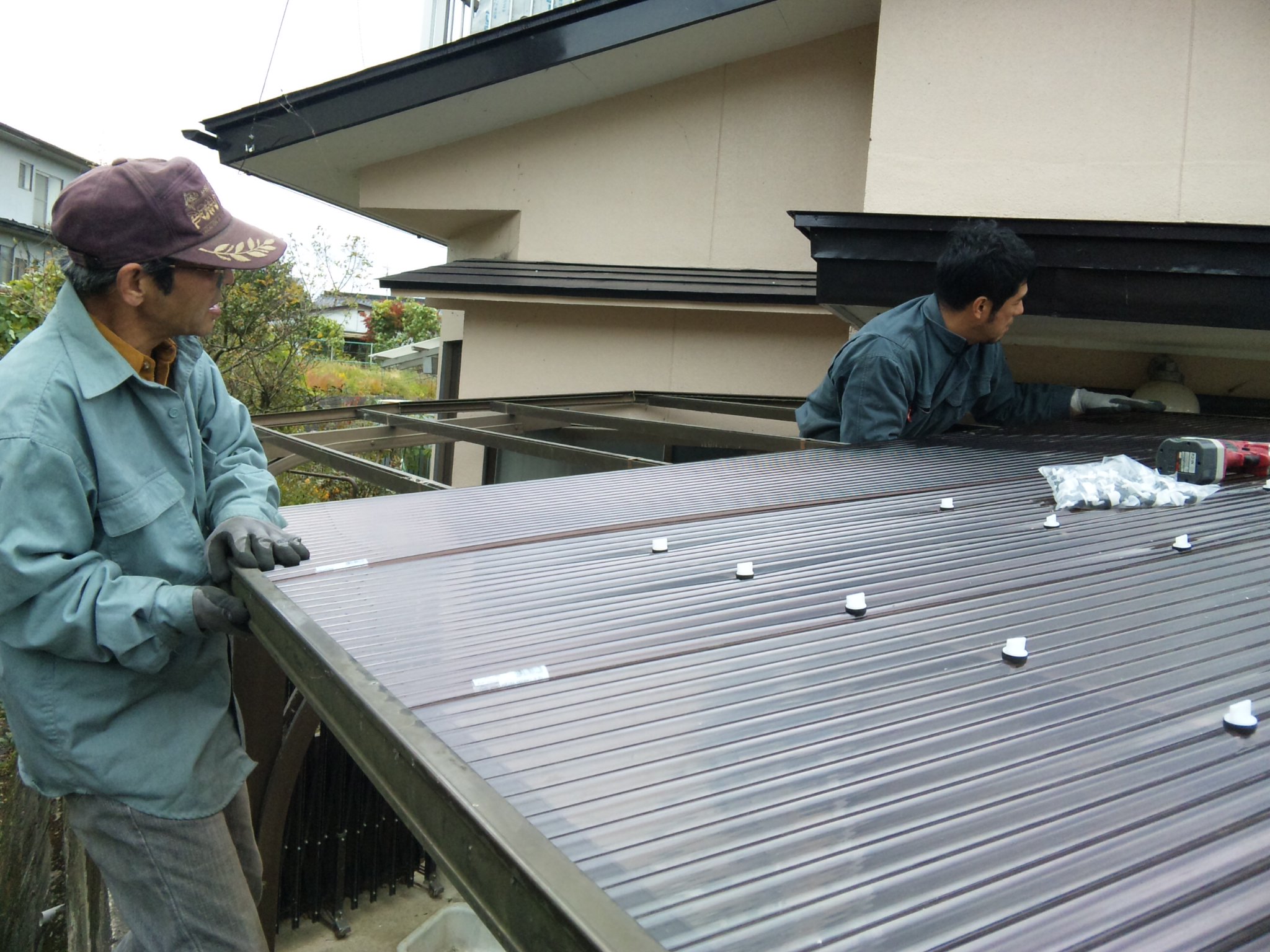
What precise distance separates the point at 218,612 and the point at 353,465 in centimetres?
270

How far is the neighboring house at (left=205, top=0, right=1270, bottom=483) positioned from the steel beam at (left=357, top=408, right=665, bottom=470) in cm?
126

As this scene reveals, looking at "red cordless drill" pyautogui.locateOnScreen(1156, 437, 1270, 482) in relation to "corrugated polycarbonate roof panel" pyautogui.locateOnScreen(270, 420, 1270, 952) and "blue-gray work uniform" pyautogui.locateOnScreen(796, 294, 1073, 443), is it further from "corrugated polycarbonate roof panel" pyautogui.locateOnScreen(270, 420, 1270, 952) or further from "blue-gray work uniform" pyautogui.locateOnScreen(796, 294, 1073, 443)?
"blue-gray work uniform" pyautogui.locateOnScreen(796, 294, 1073, 443)

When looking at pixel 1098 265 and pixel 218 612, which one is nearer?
pixel 218 612

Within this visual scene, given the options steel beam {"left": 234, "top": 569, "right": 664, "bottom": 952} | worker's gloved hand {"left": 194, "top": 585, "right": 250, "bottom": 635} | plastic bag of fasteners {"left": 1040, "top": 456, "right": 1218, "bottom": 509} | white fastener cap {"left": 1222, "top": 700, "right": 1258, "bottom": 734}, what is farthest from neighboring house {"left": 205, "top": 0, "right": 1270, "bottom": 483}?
steel beam {"left": 234, "top": 569, "right": 664, "bottom": 952}

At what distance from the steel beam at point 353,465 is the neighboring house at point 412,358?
106 feet

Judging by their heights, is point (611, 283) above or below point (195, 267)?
above

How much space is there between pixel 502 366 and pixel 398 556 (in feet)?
18.7

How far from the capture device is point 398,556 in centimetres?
218

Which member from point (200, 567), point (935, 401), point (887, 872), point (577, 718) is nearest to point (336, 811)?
point (200, 567)

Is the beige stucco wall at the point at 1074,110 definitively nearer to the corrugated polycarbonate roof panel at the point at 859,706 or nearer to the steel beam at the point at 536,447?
the steel beam at the point at 536,447

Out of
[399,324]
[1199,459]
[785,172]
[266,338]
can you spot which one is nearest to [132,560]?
[1199,459]

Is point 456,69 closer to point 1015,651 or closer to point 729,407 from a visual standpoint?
point 729,407

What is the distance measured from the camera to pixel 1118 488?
265 centimetres

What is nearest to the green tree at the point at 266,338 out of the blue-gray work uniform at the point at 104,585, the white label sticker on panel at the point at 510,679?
the blue-gray work uniform at the point at 104,585
